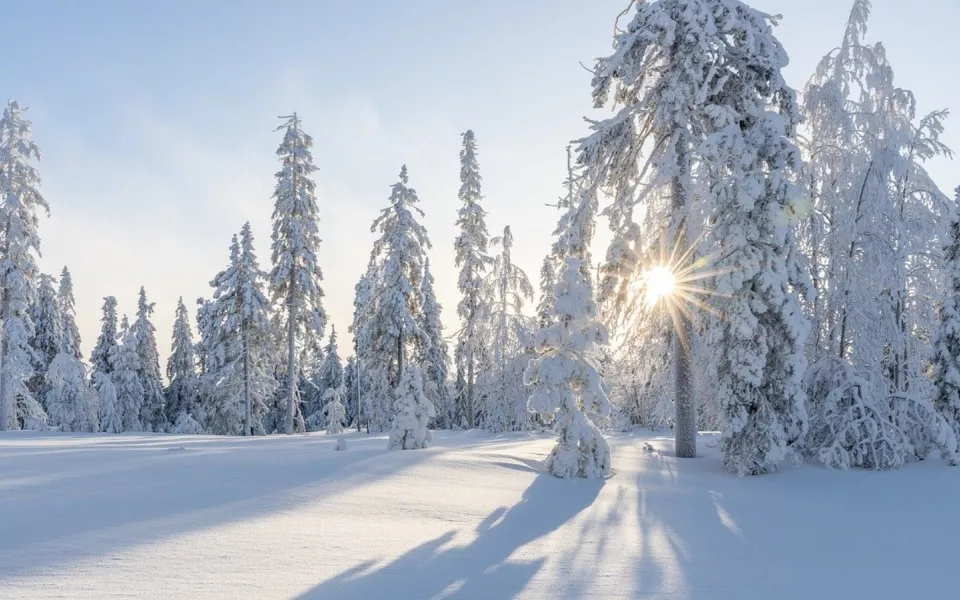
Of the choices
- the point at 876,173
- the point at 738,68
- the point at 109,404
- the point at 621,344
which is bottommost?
the point at 109,404

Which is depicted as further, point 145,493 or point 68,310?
point 68,310

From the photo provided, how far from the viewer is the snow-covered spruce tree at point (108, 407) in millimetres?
41750

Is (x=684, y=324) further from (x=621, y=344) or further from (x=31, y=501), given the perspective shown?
(x=31, y=501)

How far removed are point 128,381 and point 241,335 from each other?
17.3 metres

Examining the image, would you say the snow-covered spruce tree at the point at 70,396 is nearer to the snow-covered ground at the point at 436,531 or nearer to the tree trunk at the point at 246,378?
the tree trunk at the point at 246,378

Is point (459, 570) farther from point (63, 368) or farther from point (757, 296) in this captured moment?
point (63, 368)

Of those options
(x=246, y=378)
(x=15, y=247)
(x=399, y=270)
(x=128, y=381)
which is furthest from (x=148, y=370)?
(x=399, y=270)

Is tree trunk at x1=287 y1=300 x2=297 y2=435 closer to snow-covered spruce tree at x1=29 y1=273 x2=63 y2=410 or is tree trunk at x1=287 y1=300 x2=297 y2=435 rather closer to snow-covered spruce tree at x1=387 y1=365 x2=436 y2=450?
snow-covered spruce tree at x1=387 y1=365 x2=436 y2=450

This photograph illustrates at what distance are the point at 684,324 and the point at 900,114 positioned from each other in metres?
9.43

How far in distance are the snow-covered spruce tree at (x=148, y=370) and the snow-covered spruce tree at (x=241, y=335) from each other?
592 inches

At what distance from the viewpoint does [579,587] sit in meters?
5.39

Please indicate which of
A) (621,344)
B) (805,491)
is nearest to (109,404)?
(621,344)

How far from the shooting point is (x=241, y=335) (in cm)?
3462

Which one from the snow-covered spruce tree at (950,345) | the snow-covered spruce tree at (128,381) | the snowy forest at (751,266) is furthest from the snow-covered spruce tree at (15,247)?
the snow-covered spruce tree at (950,345)
